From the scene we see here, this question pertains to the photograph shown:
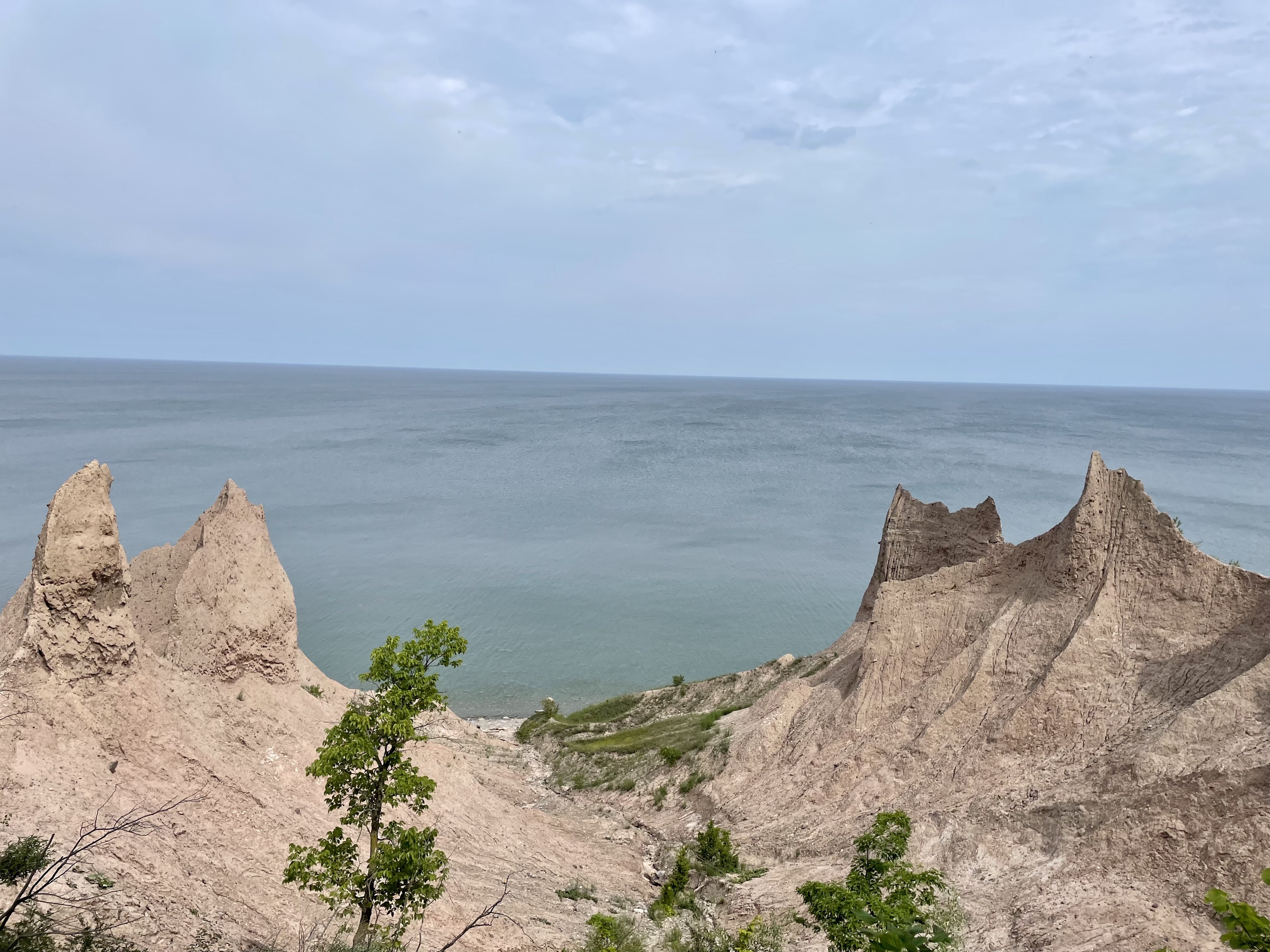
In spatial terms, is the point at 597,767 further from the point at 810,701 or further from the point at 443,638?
the point at 443,638

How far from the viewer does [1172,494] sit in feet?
391

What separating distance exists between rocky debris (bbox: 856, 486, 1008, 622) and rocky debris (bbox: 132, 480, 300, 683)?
87.4 ft

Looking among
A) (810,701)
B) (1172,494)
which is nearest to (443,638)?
(810,701)

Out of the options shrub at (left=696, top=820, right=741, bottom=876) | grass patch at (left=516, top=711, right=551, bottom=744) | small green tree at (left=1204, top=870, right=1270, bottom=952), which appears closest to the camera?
small green tree at (left=1204, top=870, right=1270, bottom=952)

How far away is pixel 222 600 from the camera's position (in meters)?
29.2

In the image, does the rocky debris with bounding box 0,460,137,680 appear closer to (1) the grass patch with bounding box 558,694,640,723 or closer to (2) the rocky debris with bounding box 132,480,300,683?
(2) the rocky debris with bounding box 132,480,300,683

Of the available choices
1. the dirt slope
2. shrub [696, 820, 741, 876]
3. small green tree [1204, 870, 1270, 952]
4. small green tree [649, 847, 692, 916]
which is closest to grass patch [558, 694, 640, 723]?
the dirt slope

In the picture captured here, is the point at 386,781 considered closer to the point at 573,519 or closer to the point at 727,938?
the point at 727,938

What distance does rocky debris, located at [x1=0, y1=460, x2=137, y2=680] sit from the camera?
20.3 meters

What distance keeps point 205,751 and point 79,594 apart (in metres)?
5.56

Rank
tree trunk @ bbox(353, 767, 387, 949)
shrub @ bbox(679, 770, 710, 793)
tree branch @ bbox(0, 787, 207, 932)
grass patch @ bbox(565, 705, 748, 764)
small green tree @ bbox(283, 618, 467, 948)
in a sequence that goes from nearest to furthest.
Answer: tree branch @ bbox(0, 787, 207, 932)
small green tree @ bbox(283, 618, 467, 948)
tree trunk @ bbox(353, 767, 387, 949)
shrub @ bbox(679, 770, 710, 793)
grass patch @ bbox(565, 705, 748, 764)

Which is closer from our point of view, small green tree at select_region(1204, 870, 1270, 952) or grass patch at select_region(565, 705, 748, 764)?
small green tree at select_region(1204, 870, 1270, 952)

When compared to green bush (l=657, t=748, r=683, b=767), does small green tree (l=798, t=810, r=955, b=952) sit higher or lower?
higher

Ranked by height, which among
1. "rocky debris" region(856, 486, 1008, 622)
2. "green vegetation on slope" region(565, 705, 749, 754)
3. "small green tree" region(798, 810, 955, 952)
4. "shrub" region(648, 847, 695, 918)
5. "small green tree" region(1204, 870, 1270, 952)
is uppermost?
"small green tree" region(1204, 870, 1270, 952)
